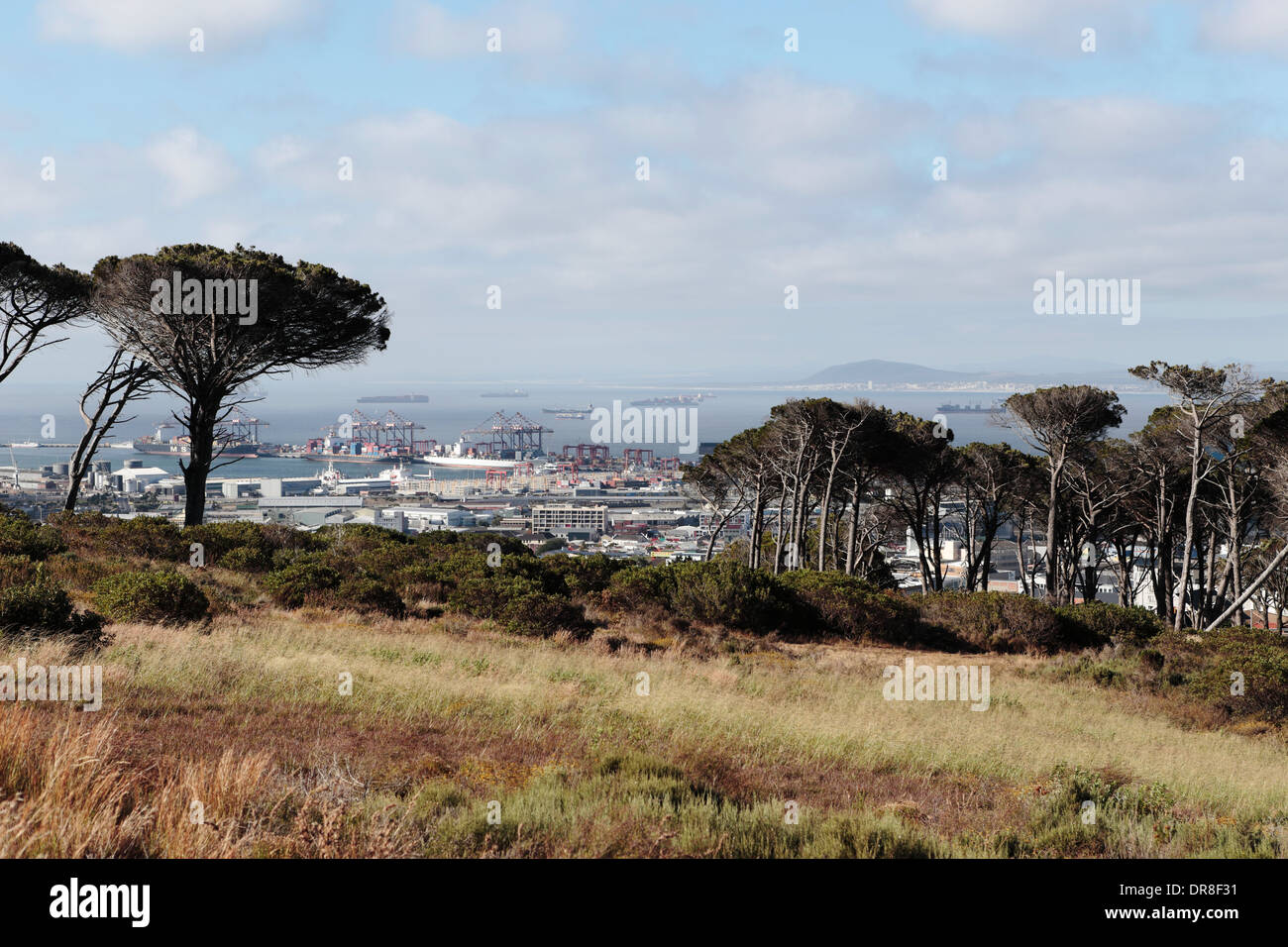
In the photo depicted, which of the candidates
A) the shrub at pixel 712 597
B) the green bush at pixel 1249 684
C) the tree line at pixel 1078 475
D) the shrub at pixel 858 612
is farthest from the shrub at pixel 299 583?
the green bush at pixel 1249 684

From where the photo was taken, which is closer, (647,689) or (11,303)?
(647,689)

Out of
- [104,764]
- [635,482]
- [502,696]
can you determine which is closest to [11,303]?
[502,696]

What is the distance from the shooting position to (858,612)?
18.0m

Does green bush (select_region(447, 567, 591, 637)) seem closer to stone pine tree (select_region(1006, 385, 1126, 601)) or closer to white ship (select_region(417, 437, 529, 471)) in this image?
stone pine tree (select_region(1006, 385, 1126, 601))

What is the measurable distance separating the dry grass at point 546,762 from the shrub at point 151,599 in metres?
0.92

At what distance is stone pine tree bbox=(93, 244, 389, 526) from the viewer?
70.6 ft

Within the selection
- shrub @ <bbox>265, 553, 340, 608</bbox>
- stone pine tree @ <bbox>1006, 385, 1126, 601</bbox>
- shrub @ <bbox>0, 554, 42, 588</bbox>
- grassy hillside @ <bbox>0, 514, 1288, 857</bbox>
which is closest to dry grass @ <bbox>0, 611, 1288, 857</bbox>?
grassy hillside @ <bbox>0, 514, 1288, 857</bbox>

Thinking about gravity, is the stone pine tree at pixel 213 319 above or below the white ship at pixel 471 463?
above

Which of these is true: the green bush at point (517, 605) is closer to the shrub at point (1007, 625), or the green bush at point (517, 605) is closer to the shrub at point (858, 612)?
the shrub at point (858, 612)

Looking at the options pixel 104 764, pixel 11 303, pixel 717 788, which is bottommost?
Answer: pixel 717 788

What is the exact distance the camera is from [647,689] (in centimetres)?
1025

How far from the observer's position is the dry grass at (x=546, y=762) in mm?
4410
